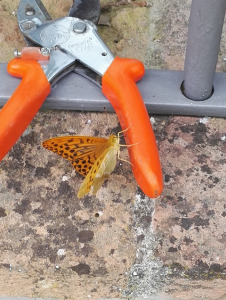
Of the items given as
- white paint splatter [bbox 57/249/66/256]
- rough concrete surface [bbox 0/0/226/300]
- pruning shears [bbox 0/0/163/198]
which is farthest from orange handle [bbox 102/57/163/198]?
white paint splatter [bbox 57/249/66/256]

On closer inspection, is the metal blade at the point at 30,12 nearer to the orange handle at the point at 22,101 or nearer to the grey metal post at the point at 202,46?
the orange handle at the point at 22,101

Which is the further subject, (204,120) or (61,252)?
(204,120)

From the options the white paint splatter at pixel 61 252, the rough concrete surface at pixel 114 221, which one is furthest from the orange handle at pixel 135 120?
the white paint splatter at pixel 61 252

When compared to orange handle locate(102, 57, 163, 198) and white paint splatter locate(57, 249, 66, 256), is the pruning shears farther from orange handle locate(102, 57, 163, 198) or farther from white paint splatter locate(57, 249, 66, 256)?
white paint splatter locate(57, 249, 66, 256)

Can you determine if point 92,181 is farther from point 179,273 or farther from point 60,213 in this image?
point 179,273

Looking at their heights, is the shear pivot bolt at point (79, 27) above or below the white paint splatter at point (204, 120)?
above

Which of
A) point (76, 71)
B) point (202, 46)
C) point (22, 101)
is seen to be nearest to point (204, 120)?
point (202, 46)

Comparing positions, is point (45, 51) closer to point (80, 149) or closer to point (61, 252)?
point (80, 149)

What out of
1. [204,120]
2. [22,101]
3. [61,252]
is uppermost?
[22,101]
